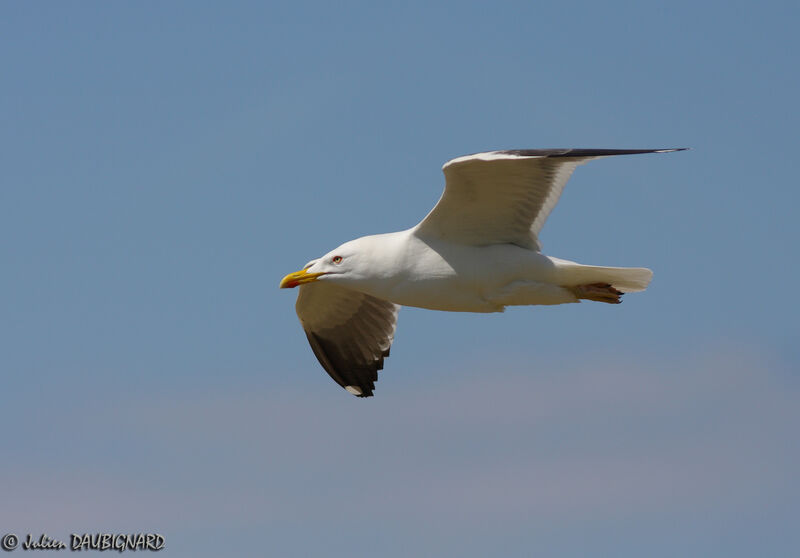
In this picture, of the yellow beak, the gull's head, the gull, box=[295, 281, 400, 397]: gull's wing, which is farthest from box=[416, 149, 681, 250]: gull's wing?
box=[295, 281, 400, 397]: gull's wing

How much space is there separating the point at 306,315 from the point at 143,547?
373 cm

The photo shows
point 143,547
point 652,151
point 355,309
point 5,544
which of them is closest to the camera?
point 652,151

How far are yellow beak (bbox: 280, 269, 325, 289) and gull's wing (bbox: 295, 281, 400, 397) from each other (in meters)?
1.94

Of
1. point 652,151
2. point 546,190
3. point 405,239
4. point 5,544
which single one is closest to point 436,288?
point 405,239

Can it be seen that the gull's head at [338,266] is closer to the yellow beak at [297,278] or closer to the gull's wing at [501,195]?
the yellow beak at [297,278]

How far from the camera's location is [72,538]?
12422 millimetres

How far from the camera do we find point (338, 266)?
12461mm

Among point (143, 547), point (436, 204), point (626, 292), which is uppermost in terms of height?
point (436, 204)

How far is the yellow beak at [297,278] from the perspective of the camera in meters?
12.6

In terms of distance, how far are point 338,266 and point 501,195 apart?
183 cm

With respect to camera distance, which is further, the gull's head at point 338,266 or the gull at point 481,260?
the gull's head at point 338,266

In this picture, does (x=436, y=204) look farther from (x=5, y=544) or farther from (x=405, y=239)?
(x=5, y=544)

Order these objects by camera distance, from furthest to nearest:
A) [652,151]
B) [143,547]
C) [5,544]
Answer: [143,547], [5,544], [652,151]

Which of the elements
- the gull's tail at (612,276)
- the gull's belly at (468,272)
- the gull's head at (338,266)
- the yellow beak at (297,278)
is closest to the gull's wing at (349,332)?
the yellow beak at (297,278)
